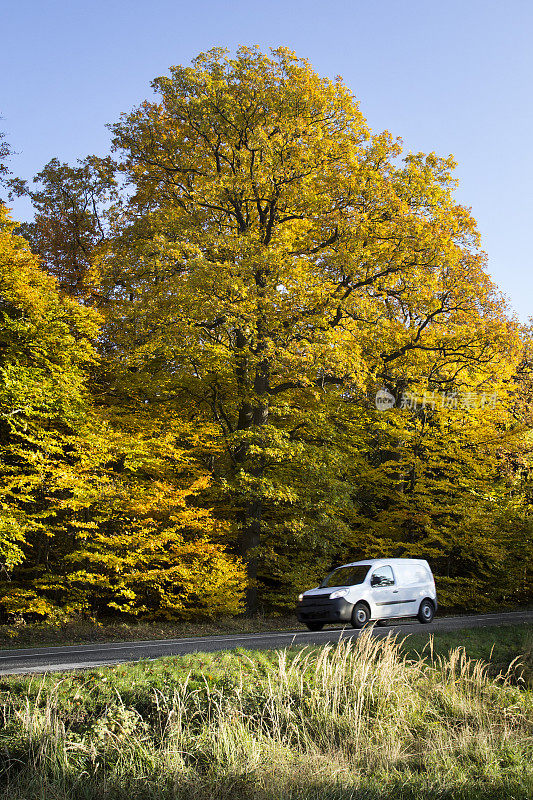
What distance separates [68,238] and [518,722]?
24.7m

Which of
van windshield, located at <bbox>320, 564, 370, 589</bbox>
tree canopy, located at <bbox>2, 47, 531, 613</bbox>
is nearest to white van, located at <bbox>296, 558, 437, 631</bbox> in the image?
van windshield, located at <bbox>320, 564, 370, 589</bbox>

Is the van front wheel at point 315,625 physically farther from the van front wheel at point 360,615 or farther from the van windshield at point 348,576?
the van windshield at point 348,576

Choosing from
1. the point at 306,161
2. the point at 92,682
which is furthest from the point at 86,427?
the point at 92,682

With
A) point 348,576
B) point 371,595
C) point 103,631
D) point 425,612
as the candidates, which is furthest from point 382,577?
point 103,631

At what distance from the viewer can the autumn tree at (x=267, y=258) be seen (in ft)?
63.7

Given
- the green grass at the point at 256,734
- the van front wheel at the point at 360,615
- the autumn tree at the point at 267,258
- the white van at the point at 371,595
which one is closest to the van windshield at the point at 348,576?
the white van at the point at 371,595

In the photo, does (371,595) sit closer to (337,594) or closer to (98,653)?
(337,594)

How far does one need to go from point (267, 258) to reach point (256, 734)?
13.5 meters

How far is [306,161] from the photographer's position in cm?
2023

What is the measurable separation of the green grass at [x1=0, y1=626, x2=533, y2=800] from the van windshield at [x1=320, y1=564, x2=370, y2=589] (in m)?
6.08

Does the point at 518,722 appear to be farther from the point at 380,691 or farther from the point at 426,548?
the point at 426,548

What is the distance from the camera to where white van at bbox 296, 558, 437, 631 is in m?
15.0

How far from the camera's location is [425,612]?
1741cm

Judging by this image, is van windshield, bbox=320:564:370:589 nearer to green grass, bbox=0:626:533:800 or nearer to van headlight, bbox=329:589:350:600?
van headlight, bbox=329:589:350:600
